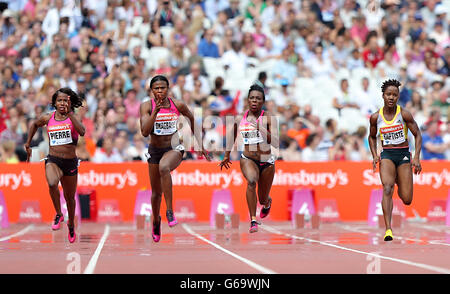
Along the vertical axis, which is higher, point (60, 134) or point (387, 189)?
point (60, 134)

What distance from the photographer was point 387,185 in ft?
48.8

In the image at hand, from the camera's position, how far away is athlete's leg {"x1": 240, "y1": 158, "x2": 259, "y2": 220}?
50.7 feet

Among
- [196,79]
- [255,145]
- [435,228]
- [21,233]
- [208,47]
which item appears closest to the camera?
[255,145]

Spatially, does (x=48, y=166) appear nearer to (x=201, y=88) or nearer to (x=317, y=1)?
(x=201, y=88)

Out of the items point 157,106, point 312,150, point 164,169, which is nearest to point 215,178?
point 312,150

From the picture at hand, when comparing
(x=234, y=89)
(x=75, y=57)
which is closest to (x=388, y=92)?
(x=234, y=89)

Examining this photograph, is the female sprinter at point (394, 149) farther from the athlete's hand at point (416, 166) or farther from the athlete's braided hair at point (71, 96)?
the athlete's braided hair at point (71, 96)

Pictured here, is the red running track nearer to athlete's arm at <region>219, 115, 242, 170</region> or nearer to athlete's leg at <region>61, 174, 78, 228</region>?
athlete's leg at <region>61, 174, 78, 228</region>

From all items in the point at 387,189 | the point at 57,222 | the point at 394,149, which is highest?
the point at 394,149

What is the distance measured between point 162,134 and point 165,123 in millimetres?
186

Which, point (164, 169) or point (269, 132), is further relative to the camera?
point (269, 132)

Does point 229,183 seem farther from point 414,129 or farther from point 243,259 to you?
point 243,259

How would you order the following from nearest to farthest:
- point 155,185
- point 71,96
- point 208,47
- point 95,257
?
point 95,257
point 155,185
point 71,96
point 208,47

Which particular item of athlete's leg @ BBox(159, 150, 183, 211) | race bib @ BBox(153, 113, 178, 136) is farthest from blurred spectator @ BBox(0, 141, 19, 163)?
athlete's leg @ BBox(159, 150, 183, 211)
